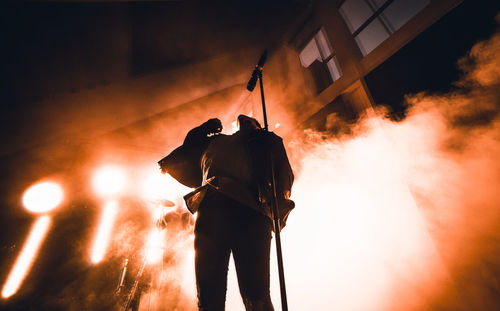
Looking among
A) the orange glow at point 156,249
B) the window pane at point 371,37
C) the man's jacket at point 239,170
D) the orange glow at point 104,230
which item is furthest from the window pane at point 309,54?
the orange glow at point 104,230

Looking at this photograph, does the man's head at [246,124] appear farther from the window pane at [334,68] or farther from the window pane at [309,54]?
the window pane at [309,54]

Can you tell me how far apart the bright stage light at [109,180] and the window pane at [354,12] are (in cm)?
595

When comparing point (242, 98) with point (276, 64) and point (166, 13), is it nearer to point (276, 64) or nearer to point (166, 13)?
point (276, 64)

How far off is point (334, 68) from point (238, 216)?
2.87 metres

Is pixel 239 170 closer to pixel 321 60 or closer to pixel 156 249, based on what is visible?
pixel 321 60

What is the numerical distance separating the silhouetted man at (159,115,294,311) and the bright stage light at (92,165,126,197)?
457 cm

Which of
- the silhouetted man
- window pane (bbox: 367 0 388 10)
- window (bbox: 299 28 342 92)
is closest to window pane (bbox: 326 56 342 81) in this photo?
window (bbox: 299 28 342 92)

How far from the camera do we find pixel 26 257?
346cm

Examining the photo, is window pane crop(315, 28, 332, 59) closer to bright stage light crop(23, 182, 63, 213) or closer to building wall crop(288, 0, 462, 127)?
Result: building wall crop(288, 0, 462, 127)

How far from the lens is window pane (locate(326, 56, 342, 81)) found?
2554 millimetres

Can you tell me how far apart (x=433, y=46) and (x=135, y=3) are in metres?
3.51

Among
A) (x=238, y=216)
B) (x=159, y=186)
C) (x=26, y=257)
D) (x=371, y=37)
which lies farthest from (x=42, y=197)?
(x=371, y=37)

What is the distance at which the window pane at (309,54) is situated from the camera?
3.19 m

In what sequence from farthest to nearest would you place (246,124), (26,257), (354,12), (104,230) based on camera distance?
1. (104,230)
2. (26,257)
3. (354,12)
4. (246,124)
